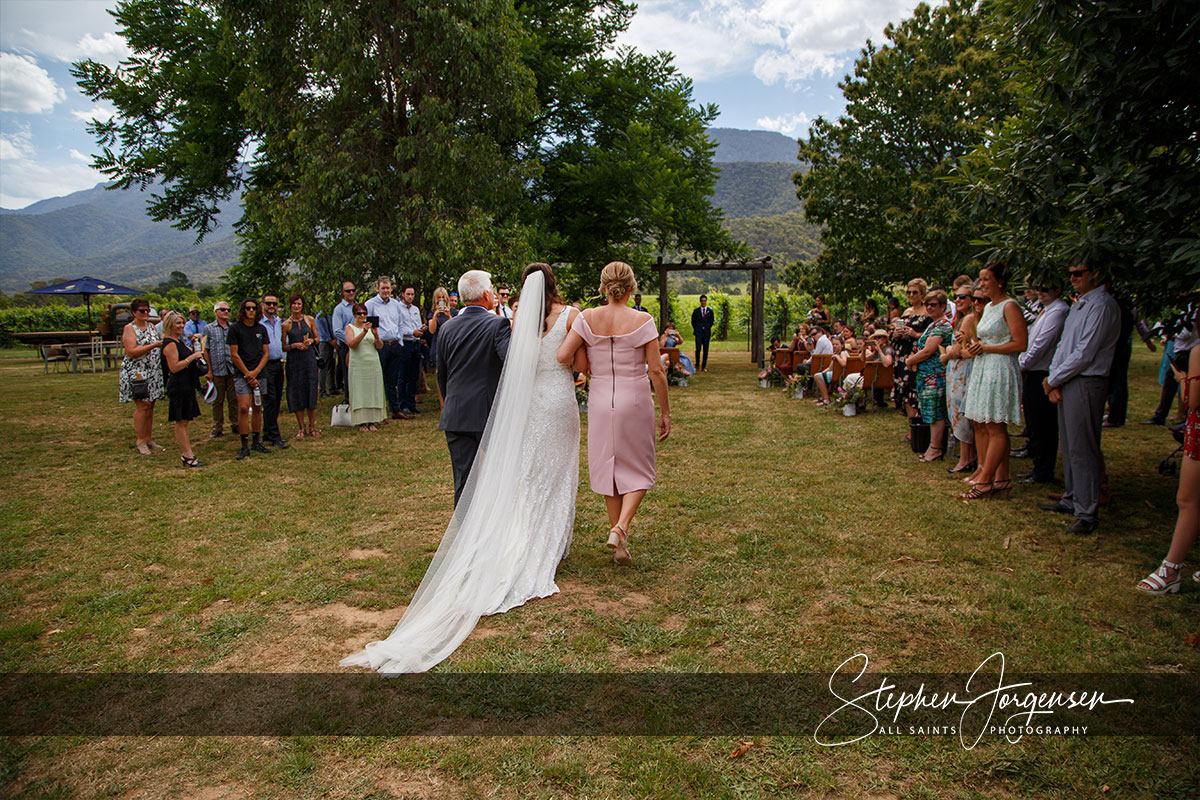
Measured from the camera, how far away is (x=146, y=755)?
3059mm

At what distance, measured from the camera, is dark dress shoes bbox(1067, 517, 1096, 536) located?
5734mm

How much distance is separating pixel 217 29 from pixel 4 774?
18.4m

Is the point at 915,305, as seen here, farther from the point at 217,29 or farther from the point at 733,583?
the point at 217,29

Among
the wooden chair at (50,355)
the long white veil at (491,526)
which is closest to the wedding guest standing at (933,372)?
the long white veil at (491,526)

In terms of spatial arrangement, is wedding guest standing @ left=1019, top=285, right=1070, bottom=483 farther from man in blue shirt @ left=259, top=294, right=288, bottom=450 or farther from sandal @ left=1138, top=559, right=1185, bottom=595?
man in blue shirt @ left=259, top=294, right=288, bottom=450

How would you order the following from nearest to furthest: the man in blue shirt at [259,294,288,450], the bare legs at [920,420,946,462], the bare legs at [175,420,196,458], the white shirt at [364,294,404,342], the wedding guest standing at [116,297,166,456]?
1. the bare legs at [920,420,946,462]
2. the wedding guest standing at [116,297,166,456]
3. the bare legs at [175,420,196,458]
4. the man in blue shirt at [259,294,288,450]
5. the white shirt at [364,294,404,342]

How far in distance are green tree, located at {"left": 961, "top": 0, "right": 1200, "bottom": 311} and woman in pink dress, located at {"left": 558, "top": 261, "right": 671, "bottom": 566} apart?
10.5 feet

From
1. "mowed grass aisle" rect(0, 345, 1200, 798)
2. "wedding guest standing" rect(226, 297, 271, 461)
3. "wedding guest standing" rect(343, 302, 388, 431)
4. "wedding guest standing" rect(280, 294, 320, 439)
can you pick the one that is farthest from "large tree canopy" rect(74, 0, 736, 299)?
"mowed grass aisle" rect(0, 345, 1200, 798)

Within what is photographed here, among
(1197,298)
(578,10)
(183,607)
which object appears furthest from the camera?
(578,10)

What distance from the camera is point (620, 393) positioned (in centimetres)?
514

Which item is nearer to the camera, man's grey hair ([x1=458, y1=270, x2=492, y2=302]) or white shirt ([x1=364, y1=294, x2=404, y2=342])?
man's grey hair ([x1=458, y1=270, x2=492, y2=302])

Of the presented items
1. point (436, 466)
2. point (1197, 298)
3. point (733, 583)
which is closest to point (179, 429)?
point (436, 466)

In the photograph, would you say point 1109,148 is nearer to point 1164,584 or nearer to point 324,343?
point 1164,584

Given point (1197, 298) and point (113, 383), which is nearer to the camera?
point (1197, 298)
